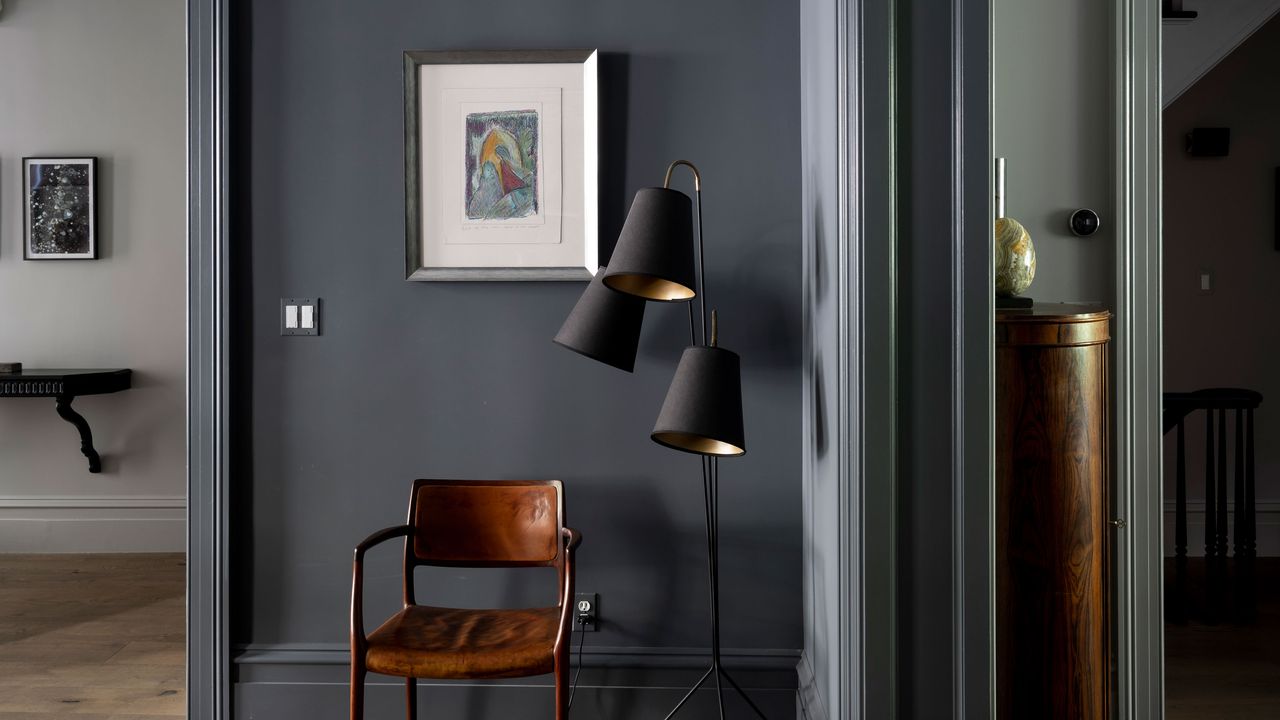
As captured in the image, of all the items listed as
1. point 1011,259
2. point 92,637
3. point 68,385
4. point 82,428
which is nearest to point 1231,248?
point 1011,259

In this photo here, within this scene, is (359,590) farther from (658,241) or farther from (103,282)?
(103,282)

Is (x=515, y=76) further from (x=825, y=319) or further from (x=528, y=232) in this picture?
(x=825, y=319)

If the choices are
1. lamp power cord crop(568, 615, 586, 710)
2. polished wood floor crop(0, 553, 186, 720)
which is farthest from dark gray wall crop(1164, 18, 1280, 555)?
polished wood floor crop(0, 553, 186, 720)

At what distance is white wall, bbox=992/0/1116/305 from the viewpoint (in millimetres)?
2119

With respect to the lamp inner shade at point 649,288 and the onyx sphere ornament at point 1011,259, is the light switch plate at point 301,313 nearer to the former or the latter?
the lamp inner shade at point 649,288

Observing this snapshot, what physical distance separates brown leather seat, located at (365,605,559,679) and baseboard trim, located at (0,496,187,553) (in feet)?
8.75

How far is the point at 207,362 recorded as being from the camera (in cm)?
221

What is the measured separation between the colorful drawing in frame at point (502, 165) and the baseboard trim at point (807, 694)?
1.47 metres

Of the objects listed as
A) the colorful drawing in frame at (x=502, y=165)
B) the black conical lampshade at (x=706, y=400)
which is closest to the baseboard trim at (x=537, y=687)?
the black conical lampshade at (x=706, y=400)

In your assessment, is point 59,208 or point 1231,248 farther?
point 59,208

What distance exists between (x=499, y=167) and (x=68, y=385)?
8.73 ft

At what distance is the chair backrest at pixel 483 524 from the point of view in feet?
6.76

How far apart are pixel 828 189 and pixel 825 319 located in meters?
0.30

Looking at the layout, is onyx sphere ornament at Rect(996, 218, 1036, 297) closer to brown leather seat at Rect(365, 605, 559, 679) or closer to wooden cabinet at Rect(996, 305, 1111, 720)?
wooden cabinet at Rect(996, 305, 1111, 720)
